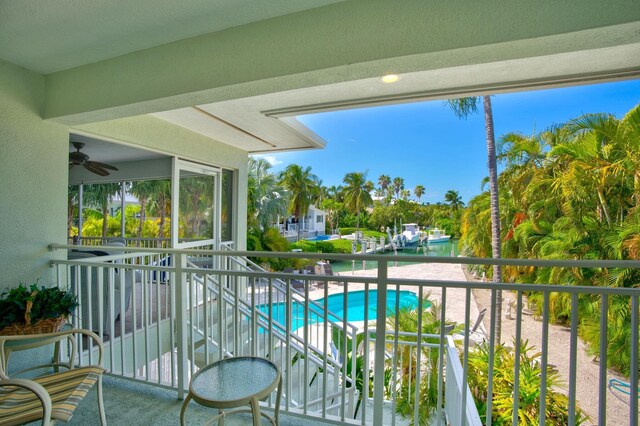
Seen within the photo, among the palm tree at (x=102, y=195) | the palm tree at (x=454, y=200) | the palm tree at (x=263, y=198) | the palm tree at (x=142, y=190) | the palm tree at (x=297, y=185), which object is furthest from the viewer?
the palm tree at (x=454, y=200)

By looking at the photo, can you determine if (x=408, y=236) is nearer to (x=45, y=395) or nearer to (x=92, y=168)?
(x=92, y=168)

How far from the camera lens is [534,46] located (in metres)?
1.50

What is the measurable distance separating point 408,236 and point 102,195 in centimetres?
2569

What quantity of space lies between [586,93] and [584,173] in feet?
90.4

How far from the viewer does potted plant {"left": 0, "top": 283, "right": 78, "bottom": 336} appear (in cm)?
206

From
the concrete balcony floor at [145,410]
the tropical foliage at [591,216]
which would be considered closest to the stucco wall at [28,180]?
the concrete balcony floor at [145,410]

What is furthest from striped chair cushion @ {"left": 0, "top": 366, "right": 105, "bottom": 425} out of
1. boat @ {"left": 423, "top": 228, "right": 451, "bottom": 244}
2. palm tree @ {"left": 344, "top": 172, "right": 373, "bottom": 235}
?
boat @ {"left": 423, "top": 228, "right": 451, "bottom": 244}

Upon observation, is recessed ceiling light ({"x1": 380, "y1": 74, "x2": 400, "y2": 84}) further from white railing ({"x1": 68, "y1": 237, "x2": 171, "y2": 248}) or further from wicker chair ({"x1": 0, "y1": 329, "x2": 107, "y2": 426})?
white railing ({"x1": 68, "y1": 237, "x2": 171, "y2": 248})

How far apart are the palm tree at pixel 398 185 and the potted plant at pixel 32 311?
43.9m

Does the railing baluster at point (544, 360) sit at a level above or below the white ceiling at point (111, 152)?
below

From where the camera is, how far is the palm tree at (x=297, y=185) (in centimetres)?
2292

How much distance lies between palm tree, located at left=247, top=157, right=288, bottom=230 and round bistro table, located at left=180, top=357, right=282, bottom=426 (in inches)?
586

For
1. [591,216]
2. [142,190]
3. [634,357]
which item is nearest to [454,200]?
[591,216]

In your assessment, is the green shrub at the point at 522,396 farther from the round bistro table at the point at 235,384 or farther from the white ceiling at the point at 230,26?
the round bistro table at the point at 235,384
